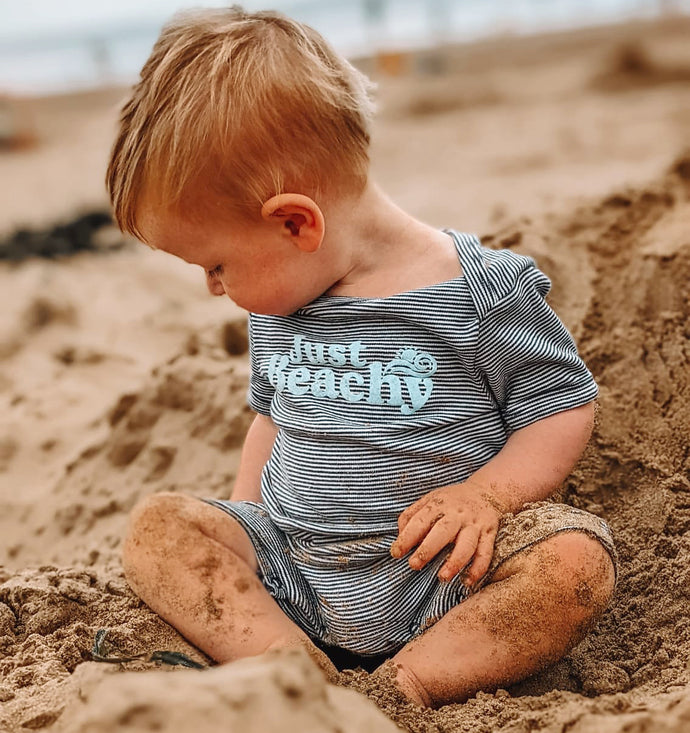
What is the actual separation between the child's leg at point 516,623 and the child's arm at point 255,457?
1.87 ft

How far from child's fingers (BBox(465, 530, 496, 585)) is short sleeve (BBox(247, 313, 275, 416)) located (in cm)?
56

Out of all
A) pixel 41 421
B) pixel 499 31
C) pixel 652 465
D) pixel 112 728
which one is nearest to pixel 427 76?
pixel 499 31

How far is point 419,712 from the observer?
1.46m

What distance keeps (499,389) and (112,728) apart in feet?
2.98

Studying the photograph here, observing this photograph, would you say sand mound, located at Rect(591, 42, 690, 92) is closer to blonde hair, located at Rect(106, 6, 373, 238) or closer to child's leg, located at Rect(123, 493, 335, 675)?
blonde hair, located at Rect(106, 6, 373, 238)

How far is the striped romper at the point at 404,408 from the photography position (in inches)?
64.9

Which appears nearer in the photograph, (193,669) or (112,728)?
(112,728)

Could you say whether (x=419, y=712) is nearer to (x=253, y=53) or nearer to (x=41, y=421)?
(x=253, y=53)

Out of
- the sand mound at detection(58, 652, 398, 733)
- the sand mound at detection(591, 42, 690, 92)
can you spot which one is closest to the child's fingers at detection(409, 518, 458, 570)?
the sand mound at detection(58, 652, 398, 733)

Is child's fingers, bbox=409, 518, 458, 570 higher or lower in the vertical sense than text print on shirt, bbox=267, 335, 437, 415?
lower

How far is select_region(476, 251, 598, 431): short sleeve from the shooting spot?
64.2 inches

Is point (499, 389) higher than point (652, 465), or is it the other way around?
point (499, 389)

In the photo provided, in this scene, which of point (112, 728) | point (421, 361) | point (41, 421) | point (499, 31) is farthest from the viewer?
point (499, 31)

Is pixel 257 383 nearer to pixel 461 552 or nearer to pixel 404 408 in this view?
pixel 404 408
